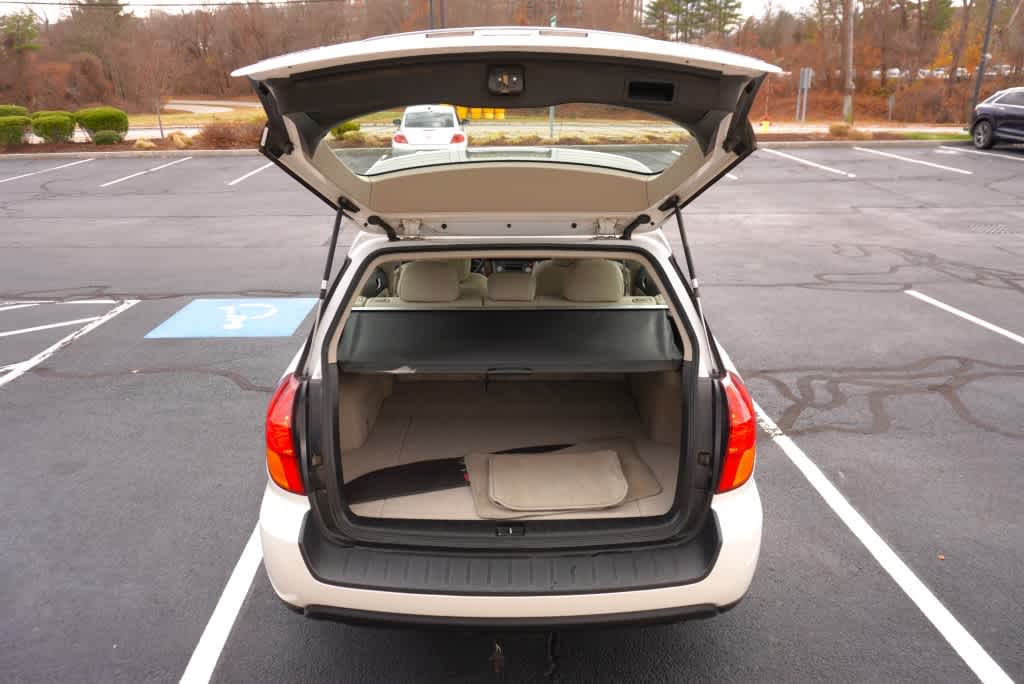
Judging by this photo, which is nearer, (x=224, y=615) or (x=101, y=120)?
Result: (x=224, y=615)

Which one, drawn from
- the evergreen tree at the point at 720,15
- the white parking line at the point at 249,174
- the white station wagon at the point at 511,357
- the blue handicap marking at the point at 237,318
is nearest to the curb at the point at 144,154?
the white parking line at the point at 249,174

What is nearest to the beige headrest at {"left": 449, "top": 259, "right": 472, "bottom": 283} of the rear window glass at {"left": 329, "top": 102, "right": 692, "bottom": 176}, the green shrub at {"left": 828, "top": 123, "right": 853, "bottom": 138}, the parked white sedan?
the rear window glass at {"left": 329, "top": 102, "right": 692, "bottom": 176}

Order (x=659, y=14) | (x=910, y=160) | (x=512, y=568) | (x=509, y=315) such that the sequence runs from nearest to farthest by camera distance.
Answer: (x=512, y=568) < (x=509, y=315) < (x=910, y=160) < (x=659, y=14)

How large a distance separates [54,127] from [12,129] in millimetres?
1175

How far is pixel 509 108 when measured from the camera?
2215mm

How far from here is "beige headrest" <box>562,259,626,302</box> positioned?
347cm

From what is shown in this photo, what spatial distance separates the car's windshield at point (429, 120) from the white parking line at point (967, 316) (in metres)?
11.8

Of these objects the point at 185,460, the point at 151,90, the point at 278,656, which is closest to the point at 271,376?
the point at 185,460

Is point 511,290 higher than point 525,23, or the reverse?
point 525,23

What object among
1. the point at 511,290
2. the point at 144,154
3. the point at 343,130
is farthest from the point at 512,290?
the point at 144,154

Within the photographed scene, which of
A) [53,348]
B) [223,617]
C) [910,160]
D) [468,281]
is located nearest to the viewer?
[223,617]

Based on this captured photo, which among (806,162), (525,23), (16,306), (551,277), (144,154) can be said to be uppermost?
(525,23)

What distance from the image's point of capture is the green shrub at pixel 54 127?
22.8 meters

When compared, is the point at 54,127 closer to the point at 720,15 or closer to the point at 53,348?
the point at 53,348
